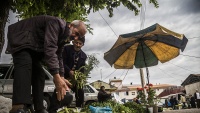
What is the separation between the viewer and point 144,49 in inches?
443

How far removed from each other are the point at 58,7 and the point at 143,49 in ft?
18.8

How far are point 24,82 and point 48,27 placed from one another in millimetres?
634

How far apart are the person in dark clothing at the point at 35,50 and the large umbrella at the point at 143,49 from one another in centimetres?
678

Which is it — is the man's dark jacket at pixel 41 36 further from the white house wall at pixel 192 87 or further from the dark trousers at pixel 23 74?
the white house wall at pixel 192 87

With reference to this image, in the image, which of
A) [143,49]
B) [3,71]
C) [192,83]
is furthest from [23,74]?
[192,83]

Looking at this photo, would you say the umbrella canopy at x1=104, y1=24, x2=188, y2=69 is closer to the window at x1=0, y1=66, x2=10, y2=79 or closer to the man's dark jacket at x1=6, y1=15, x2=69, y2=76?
the window at x1=0, y1=66, x2=10, y2=79

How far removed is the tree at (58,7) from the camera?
6.07 meters

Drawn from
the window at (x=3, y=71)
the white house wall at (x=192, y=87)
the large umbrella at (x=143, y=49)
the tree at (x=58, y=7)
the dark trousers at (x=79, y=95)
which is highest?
the tree at (x=58, y=7)

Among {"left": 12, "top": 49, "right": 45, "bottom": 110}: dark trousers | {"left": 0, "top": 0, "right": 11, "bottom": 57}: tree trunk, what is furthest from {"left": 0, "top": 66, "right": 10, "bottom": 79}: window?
{"left": 12, "top": 49, "right": 45, "bottom": 110}: dark trousers

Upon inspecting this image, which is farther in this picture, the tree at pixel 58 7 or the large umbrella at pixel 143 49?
the large umbrella at pixel 143 49

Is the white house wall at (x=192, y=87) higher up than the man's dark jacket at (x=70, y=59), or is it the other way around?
the man's dark jacket at (x=70, y=59)

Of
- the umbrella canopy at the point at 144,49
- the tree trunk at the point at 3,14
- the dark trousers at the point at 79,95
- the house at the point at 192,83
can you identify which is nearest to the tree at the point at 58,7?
the tree trunk at the point at 3,14

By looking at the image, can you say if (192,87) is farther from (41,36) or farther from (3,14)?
(41,36)

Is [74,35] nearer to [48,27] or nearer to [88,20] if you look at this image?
[48,27]
